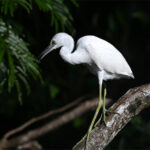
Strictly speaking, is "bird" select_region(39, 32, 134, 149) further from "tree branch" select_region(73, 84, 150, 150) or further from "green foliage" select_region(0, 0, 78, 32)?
"tree branch" select_region(73, 84, 150, 150)

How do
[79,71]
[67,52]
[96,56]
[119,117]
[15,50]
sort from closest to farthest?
[119,117], [15,50], [96,56], [67,52], [79,71]

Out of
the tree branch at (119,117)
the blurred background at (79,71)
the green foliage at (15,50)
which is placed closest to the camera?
the tree branch at (119,117)

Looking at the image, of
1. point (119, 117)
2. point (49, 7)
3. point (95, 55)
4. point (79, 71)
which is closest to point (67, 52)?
point (95, 55)

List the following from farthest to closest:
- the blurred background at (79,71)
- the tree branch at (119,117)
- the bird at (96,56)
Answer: the blurred background at (79,71) → the bird at (96,56) → the tree branch at (119,117)

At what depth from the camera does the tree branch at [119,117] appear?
1.84m

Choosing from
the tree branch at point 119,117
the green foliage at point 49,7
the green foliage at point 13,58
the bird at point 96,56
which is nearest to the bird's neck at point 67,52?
the bird at point 96,56

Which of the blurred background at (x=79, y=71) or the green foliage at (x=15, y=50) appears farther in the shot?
the blurred background at (x=79, y=71)

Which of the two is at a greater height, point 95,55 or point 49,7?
point 49,7

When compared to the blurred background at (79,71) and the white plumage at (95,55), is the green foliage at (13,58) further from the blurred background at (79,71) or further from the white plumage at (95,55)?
the blurred background at (79,71)

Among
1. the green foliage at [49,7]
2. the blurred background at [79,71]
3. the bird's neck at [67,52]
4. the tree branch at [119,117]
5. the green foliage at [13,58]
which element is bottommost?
the blurred background at [79,71]

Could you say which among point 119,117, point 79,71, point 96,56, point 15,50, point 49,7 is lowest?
point 79,71

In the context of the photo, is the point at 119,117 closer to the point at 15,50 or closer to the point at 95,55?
the point at 95,55

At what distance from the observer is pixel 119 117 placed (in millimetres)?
1892

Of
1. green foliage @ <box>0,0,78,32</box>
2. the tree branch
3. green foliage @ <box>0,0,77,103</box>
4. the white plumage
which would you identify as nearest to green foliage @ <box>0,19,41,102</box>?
green foliage @ <box>0,0,77,103</box>
